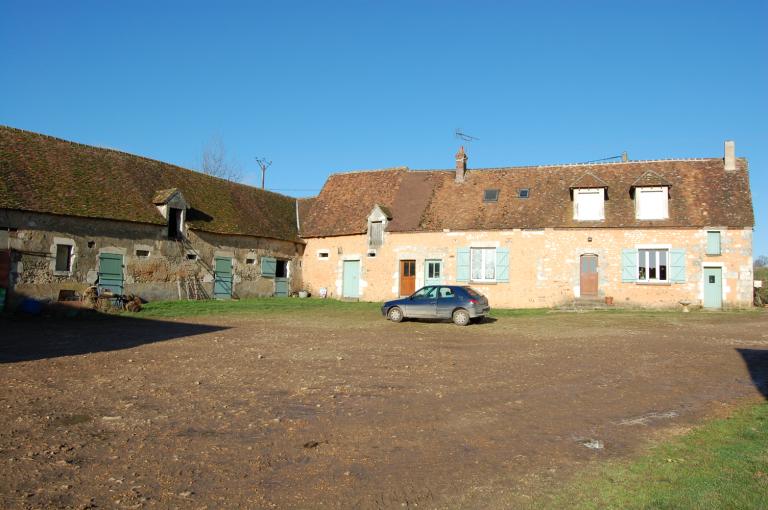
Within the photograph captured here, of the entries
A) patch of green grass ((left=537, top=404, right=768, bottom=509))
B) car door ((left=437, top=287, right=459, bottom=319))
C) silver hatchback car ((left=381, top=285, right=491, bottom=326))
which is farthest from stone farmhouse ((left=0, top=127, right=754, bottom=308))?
patch of green grass ((left=537, top=404, right=768, bottom=509))

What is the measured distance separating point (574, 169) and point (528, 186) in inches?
92.9

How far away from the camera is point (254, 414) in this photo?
662 centimetres

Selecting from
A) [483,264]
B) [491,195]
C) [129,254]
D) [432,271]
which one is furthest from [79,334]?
[491,195]

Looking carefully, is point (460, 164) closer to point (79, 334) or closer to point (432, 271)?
point (432, 271)

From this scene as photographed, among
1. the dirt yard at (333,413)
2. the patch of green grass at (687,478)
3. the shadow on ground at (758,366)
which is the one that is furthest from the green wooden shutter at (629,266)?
the patch of green grass at (687,478)

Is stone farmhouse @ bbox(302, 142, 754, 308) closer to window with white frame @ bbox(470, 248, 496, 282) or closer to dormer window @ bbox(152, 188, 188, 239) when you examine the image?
window with white frame @ bbox(470, 248, 496, 282)

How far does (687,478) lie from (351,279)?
23.1 meters

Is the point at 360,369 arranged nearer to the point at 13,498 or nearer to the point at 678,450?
the point at 678,450

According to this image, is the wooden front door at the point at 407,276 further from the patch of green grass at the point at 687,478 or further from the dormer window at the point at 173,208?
the patch of green grass at the point at 687,478

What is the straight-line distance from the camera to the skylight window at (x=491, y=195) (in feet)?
86.0

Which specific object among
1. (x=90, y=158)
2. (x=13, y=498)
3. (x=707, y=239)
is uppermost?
(x=90, y=158)

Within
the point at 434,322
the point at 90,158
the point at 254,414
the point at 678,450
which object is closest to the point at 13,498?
the point at 254,414

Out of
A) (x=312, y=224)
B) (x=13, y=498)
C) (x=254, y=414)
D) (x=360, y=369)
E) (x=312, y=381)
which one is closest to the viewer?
(x=13, y=498)

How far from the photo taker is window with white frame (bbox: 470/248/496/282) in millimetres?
24688
